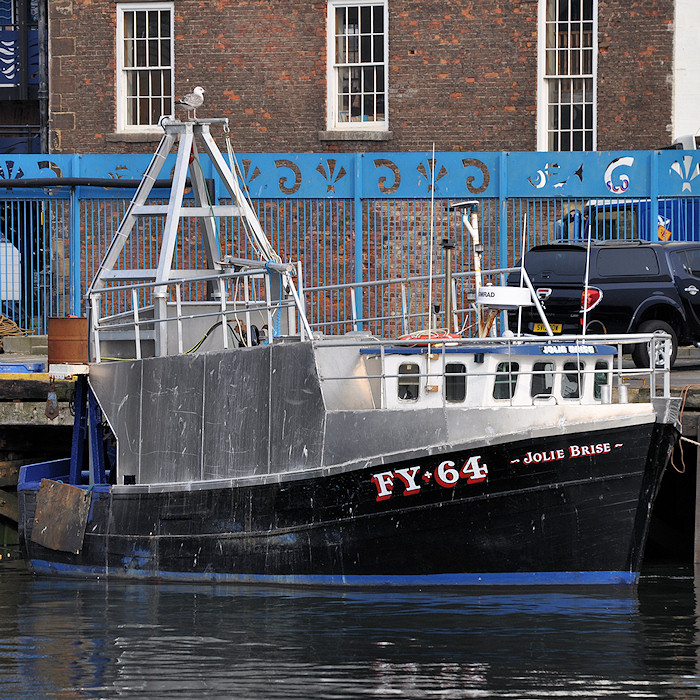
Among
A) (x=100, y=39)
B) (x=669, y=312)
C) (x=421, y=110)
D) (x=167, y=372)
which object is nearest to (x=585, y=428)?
(x=167, y=372)

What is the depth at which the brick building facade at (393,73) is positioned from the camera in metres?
26.8

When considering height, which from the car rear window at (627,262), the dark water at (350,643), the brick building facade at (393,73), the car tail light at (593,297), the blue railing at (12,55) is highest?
the blue railing at (12,55)

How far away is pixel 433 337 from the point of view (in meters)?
14.6

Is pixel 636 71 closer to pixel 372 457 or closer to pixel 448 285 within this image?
pixel 448 285

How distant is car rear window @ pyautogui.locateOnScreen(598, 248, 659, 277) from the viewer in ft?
65.5

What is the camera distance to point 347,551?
1451 cm

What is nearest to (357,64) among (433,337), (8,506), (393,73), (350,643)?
(393,73)

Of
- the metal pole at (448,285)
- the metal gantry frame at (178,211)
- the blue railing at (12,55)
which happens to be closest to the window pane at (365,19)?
the metal gantry frame at (178,211)

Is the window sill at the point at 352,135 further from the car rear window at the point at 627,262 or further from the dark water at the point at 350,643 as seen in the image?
the dark water at the point at 350,643

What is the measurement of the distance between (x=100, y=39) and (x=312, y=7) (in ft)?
14.7

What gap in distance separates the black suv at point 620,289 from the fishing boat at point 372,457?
11.5ft

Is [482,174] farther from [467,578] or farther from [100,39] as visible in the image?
[467,578]

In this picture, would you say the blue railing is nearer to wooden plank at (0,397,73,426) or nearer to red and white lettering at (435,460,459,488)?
wooden plank at (0,397,73,426)

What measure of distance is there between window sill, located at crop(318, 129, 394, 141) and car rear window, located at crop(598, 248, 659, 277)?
27.5 ft
